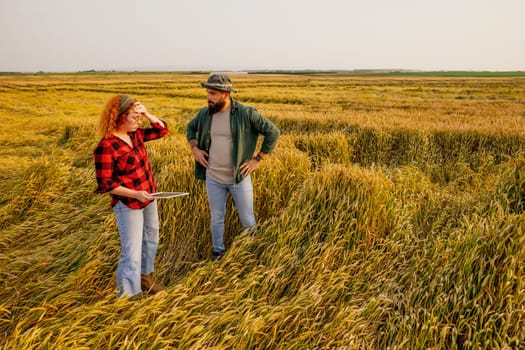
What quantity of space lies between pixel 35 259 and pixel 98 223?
107 cm

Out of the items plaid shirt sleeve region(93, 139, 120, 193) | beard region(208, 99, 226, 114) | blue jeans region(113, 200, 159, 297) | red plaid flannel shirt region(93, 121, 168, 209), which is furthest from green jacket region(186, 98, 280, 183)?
plaid shirt sleeve region(93, 139, 120, 193)

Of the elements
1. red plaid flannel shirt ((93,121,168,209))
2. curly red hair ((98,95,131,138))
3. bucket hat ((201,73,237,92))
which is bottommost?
red plaid flannel shirt ((93,121,168,209))

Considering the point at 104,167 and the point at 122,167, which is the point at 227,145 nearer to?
the point at 122,167

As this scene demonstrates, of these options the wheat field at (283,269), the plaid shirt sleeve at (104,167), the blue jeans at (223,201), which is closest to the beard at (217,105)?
the blue jeans at (223,201)

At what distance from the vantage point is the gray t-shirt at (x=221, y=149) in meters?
3.52

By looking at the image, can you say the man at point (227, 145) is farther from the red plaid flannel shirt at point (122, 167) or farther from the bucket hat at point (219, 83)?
the red plaid flannel shirt at point (122, 167)

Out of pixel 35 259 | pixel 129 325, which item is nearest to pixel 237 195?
pixel 129 325

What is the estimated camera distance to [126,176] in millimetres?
2807

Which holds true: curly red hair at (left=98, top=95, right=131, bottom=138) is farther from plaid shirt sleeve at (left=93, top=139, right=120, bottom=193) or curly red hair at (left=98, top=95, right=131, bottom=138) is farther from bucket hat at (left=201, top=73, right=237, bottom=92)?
bucket hat at (left=201, top=73, right=237, bottom=92)

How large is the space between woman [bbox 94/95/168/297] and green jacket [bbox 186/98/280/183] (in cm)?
75

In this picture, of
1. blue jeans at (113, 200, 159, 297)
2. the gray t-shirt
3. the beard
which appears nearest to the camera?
blue jeans at (113, 200, 159, 297)

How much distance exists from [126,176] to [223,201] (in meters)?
1.20

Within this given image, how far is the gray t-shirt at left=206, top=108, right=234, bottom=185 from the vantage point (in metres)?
3.52

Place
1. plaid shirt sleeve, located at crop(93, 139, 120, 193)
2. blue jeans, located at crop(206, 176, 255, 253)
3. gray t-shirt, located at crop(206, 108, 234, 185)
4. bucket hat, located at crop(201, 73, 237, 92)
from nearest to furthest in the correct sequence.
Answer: plaid shirt sleeve, located at crop(93, 139, 120, 193) < bucket hat, located at crop(201, 73, 237, 92) < gray t-shirt, located at crop(206, 108, 234, 185) < blue jeans, located at crop(206, 176, 255, 253)
